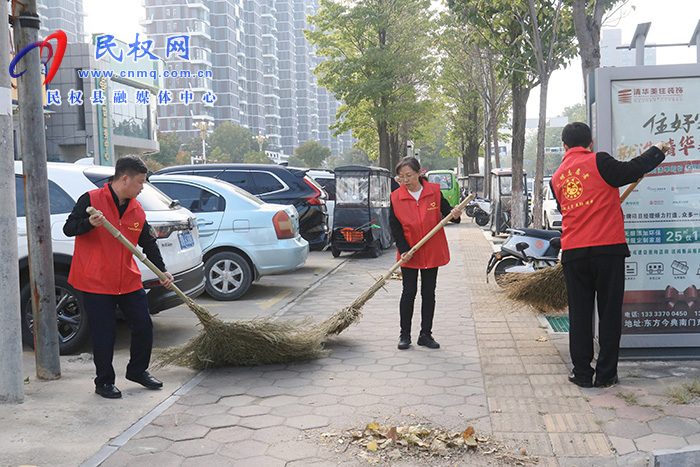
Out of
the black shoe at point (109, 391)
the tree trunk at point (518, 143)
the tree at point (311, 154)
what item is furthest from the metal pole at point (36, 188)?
the tree at point (311, 154)

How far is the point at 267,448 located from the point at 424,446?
0.88 metres

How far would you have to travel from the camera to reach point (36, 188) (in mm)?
5184

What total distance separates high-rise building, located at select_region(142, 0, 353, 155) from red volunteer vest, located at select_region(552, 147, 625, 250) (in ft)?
319

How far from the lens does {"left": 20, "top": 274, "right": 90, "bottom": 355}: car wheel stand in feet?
19.7

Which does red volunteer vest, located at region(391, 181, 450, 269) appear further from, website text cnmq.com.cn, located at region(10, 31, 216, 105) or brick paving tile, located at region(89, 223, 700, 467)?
website text cnmq.com.cn, located at region(10, 31, 216, 105)

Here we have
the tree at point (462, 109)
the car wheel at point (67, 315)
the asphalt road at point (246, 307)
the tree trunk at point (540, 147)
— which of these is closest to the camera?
the car wheel at point (67, 315)

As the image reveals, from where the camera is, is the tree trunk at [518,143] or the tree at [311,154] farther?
the tree at [311,154]

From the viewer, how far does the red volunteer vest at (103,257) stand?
4797mm

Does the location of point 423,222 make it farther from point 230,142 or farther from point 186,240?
point 230,142

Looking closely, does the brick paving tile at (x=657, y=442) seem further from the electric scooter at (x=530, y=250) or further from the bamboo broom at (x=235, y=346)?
the electric scooter at (x=530, y=250)

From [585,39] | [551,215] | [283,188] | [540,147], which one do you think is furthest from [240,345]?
[551,215]

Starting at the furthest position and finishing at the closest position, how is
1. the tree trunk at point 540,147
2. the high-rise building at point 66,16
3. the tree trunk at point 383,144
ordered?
1. the high-rise building at point 66,16
2. the tree trunk at point 383,144
3. the tree trunk at point 540,147

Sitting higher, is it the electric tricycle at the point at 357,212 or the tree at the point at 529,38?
the tree at the point at 529,38

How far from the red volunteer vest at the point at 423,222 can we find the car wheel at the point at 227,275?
351 centimetres
